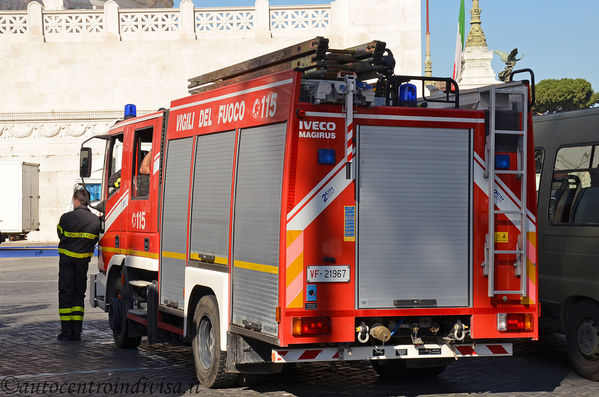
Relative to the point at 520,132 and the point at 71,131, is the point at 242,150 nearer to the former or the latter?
the point at 520,132

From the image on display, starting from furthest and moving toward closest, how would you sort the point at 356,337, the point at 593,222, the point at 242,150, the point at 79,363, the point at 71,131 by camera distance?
the point at 71,131 < the point at 79,363 < the point at 593,222 < the point at 242,150 < the point at 356,337

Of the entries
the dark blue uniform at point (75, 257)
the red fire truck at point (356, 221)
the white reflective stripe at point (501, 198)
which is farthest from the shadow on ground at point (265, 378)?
the white reflective stripe at point (501, 198)

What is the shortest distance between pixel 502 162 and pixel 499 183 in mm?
181

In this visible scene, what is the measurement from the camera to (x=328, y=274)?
24.6ft

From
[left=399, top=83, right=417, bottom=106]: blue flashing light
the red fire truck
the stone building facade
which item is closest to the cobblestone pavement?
the red fire truck

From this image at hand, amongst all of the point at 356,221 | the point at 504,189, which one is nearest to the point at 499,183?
the point at 504,189

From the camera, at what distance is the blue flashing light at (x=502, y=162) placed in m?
8.04

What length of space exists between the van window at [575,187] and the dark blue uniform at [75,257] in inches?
229

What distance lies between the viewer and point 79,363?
1053 centimetres

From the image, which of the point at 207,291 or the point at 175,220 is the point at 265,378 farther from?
the point at 175,220

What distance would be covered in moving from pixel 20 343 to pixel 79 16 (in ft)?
109

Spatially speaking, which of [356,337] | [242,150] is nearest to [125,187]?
[242,150]

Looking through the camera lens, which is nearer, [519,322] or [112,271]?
[519,322]

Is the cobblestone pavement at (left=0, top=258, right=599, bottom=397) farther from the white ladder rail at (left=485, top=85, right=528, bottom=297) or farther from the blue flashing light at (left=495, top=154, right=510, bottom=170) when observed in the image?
the blue flashing light at (left=495, top=154, right=510, bottom=170)
